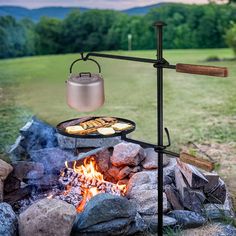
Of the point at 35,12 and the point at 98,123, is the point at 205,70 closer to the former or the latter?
the point at 98,123

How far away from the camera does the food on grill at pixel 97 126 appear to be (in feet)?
6.84

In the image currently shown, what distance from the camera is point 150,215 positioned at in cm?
271

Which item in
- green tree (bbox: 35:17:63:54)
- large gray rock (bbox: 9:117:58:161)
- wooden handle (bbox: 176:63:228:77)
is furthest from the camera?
green tree (bbox: 35:17:63:54)

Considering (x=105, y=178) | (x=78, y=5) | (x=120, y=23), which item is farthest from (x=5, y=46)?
(x=105, y=178)

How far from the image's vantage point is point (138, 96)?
483 cm

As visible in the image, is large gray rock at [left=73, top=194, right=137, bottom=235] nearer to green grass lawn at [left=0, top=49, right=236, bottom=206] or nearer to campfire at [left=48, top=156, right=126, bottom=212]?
campfire at [left=48, top=156, right=126, bottom=212]

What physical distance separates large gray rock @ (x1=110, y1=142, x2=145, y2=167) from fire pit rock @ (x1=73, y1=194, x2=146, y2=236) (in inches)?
27.4

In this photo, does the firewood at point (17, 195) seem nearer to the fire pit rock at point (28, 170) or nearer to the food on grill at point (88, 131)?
the fire pit rock at point (28, 170)

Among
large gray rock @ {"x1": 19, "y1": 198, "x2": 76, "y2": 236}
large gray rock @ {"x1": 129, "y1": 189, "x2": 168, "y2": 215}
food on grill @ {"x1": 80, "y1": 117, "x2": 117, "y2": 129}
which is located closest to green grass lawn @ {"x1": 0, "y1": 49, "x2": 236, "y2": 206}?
large gray rock @ {"x1": 129, "y1": 189, "x2": 168, "y2": 215}

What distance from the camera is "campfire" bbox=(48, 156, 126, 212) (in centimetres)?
279

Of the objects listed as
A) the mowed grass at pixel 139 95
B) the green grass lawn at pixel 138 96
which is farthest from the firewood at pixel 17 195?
the mowed grass at pixel 139 95

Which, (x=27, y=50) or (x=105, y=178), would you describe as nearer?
(x=105, y=178)

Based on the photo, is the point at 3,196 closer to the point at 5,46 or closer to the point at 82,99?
the point at 82,99

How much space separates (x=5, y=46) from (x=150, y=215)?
2.38 meters
